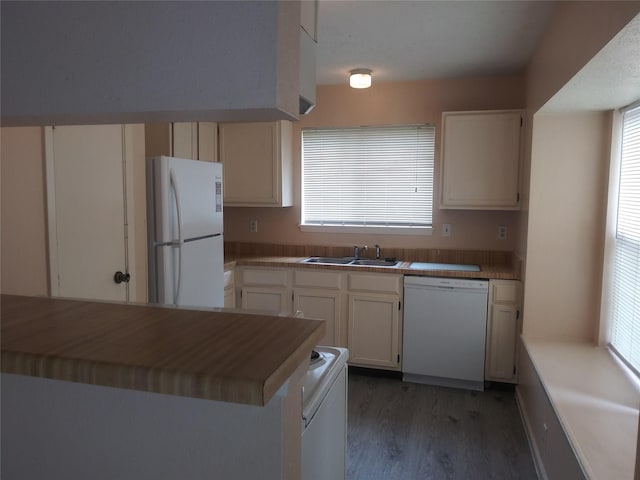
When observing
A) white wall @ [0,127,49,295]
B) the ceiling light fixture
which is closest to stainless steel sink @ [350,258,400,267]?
the ceiling light fixture

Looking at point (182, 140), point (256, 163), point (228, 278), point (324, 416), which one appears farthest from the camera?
point (256, 163)

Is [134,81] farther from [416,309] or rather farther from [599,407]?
[416,309]

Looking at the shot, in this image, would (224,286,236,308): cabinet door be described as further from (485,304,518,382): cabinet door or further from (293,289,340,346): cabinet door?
(485,304,518,382): cabinet door

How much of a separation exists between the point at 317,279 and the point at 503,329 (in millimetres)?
1422

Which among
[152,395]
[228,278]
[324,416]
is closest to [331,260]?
[228,278]

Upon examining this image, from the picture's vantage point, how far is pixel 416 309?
356 cm

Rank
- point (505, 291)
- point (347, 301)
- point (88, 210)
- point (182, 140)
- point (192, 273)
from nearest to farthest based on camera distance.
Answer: point (88, 210) → point (192, 273) → point (505, 291) → point (182, 140) → point (347, 301)

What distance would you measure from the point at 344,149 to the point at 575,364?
98.4 inches

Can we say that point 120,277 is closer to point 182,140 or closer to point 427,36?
point 182,140

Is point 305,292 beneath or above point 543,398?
above

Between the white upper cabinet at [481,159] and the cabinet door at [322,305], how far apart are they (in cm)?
117

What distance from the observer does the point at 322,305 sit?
12.5ft

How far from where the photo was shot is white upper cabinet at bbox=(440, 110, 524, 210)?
356 cm

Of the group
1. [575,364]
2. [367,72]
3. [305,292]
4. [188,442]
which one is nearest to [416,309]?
[305,292]
